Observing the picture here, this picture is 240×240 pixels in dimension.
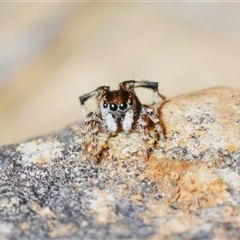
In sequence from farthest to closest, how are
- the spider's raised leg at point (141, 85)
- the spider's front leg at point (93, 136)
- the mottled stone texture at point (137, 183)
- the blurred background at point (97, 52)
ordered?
the blurred background at point (97, 52), the spider's raised leg at point (141, 85), the spider's front leg at point (93, 136), the mottled stone texture at point (137, 183)

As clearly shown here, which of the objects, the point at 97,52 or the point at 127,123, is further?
the point at 97,52

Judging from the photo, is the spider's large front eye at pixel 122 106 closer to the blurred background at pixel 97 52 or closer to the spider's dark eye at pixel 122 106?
the spider's dark eye at pixel 122 106

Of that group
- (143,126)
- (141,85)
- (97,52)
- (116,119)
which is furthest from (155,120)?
(97,52)

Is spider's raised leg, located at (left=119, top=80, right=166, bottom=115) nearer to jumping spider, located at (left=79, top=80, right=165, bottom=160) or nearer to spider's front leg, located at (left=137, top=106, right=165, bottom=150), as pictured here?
jumping spider, located at (left=79, top=80, right=165, bottom=160)

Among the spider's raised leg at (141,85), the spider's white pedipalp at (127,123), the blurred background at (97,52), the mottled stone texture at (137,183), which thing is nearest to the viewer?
the mottled stone texture at (137,183)

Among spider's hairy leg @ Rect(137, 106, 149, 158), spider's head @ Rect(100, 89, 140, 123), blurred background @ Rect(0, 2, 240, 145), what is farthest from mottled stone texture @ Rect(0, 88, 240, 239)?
blurred background @ Rect(0, 2, 240, 145)

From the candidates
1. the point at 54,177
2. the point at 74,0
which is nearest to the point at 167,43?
the point at 74,0

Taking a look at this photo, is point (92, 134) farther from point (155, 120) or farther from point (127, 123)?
point (155, 120)

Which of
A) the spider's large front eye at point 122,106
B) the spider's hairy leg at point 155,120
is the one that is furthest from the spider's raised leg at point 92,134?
the spider's hairy leg at point 155,120
